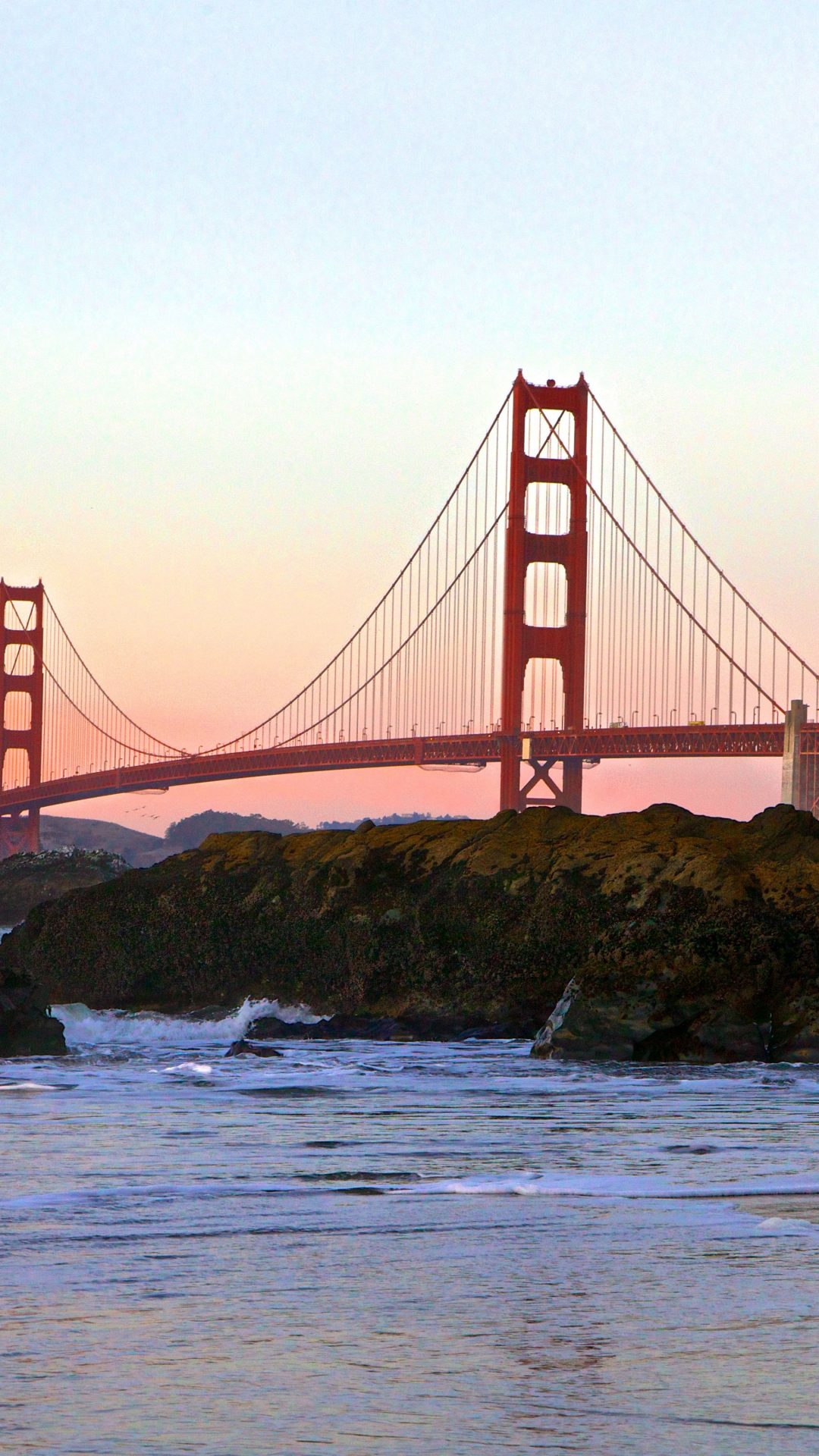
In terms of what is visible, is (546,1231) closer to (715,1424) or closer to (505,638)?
(715,1424)

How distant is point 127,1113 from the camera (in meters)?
15.3

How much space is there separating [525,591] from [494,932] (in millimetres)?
50183

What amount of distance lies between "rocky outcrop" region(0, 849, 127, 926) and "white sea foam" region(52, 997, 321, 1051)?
139 feet

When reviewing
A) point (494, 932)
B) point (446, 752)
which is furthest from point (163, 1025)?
point (446, 752)

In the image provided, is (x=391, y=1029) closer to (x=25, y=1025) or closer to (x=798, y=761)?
(x=25, y=1025)

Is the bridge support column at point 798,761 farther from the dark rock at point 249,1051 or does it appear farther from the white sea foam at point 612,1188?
the white sea foam at point 612,1188

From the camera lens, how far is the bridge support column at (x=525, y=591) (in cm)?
6800

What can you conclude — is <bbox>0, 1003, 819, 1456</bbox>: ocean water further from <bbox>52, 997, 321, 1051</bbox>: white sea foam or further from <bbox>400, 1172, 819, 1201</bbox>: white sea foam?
<bbox>52, 997, 321, 1051</bbox>: white sea foam

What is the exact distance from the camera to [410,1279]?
326 inches

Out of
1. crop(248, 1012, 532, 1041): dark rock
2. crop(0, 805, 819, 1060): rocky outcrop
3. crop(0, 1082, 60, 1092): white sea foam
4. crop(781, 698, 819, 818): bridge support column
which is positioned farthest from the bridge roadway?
crop(0, 1082, 60, 1092): white sea foam

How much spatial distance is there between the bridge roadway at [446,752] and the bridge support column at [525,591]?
746mm

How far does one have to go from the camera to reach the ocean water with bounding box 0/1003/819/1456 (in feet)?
19.7

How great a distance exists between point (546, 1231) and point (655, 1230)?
53cm

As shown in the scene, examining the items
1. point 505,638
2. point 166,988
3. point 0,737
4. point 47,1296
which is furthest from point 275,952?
point 0,737
